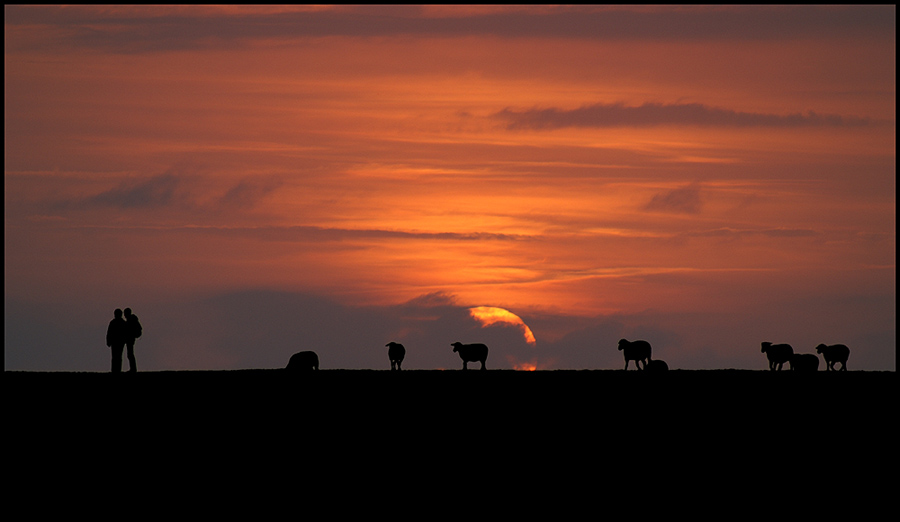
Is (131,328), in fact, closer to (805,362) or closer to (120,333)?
(120,333)

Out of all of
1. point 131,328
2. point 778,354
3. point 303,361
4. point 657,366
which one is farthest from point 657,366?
point 131,328

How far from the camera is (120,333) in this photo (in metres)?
35.4

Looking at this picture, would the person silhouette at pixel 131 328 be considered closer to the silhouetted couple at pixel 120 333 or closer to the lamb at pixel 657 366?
the silhouetted couple at pixel 120 333

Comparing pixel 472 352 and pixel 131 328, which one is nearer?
pixel 131 328

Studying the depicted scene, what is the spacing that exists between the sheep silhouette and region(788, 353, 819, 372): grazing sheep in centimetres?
1787

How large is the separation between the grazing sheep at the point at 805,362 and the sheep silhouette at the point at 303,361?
17.9 metres

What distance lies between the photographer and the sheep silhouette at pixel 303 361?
39.4 m

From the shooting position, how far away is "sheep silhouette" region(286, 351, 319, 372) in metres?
39.4
